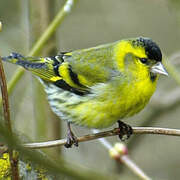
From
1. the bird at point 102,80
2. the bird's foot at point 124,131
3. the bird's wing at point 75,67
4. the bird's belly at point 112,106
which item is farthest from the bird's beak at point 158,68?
the bird's foot at point 124,131

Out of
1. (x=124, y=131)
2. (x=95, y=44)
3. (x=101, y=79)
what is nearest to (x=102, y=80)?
(x=101, y=79)

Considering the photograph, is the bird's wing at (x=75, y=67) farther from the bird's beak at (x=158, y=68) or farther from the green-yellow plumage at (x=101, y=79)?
the bird's beak at (x=158, y=68)

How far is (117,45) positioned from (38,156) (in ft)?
6.55

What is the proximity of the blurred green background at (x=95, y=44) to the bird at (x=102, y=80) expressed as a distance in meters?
0.38

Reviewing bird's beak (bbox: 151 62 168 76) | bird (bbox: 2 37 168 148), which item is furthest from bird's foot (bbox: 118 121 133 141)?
bird's beak (bbox: 151 62 168 76)

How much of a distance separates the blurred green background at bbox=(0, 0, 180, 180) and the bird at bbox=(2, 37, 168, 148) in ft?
1.25

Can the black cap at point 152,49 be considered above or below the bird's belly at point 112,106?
above

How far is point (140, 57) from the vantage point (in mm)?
2932

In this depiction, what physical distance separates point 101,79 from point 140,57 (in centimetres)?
34

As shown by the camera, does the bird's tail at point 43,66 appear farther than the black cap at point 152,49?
Yes

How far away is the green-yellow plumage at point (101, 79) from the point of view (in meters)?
2.90

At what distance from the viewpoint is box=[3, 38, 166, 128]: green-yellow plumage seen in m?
2.90

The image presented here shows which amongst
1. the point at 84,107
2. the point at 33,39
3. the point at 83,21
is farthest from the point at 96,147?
the point at 84,107

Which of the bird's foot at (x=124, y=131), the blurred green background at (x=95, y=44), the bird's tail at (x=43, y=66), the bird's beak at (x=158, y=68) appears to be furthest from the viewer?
the blurred green background at (x=95, y=44)
